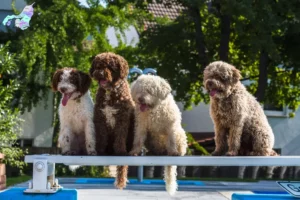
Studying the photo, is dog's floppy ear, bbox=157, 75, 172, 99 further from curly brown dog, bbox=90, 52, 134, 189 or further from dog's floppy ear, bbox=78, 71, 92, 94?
dog's floppy ear, bbox=78, 71, 92, 94

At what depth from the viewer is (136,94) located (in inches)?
165

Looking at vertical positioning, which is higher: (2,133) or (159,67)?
(159,67)

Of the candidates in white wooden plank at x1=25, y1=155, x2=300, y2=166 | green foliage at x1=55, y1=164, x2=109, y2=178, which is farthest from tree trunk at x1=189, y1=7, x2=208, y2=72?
white wooden plank at x1=25, y1=155, x2=300, y2=166

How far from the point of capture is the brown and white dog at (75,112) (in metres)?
4.24

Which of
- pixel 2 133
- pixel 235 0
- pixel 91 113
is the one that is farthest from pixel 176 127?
pixel 235 0

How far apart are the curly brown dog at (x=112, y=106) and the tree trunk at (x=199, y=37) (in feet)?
33.2

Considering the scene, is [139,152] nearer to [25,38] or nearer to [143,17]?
[25,38]

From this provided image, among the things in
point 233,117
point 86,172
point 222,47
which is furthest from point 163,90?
point 222,47

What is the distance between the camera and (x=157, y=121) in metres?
4.27

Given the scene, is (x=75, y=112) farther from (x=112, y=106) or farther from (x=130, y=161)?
(x=130, y=161)

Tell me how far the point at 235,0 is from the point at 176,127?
8.29 metres

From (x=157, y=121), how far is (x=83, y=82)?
621 millimetres

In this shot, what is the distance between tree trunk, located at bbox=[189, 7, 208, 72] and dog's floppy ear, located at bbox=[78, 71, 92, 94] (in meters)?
10.1

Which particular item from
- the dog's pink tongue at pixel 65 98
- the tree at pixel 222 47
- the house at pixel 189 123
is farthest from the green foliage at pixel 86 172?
the dog's pink tongue at pixel 65 98
